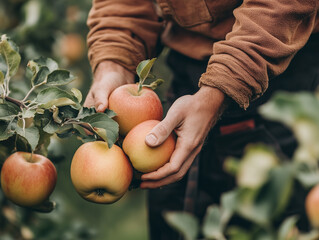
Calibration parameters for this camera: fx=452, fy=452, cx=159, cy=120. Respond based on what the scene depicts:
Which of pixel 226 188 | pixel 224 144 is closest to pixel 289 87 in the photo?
pixel 224 144

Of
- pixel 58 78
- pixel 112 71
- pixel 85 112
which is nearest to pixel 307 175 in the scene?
pixel 85 112

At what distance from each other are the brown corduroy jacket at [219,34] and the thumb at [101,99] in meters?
0.21

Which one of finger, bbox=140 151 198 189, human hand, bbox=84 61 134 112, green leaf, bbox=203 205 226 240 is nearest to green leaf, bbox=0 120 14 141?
human hand, bbox=84 61 134 112

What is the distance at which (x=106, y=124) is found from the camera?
1.02 meters

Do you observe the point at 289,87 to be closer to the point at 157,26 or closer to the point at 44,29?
the point at 157,26

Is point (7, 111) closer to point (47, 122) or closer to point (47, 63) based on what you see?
point (47, 122)

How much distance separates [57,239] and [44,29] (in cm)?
93

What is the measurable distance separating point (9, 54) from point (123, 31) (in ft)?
1.48

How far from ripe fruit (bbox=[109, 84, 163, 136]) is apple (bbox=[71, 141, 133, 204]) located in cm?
8

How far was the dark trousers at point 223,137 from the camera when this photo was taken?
1.30 m

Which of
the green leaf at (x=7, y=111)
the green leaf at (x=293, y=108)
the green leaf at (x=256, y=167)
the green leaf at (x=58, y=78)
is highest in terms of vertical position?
the green leaf at (x=293, y=108)

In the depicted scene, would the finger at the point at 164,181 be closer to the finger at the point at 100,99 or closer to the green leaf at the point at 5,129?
the finger at the point at 100,99

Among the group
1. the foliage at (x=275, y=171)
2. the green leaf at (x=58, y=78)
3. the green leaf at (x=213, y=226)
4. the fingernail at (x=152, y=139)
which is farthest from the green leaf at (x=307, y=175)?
the green leaf at (x=58, y=78)

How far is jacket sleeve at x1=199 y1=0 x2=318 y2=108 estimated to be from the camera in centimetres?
107
